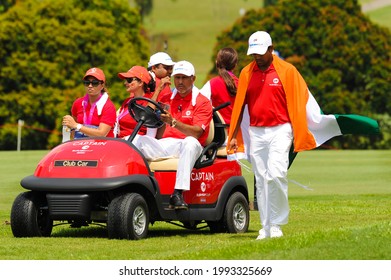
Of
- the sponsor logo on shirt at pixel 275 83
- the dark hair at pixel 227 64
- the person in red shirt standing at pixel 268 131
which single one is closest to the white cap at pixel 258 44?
the person in red shirt standing at pixel 268 131

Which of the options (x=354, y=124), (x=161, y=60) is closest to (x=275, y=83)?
(x=354, y=124)

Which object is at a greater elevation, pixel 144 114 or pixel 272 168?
pixel 144 114

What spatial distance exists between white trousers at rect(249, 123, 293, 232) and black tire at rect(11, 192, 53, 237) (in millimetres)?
2173

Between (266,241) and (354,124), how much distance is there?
7.36 ft

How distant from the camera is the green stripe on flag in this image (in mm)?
11438

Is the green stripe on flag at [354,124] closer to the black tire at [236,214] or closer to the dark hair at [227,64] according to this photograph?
the black tire at [236,214]

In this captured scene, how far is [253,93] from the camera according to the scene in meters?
11.1

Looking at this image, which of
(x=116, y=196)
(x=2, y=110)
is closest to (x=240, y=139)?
(x=116, y=196)

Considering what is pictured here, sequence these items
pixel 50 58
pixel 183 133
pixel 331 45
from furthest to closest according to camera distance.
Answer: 1. pixel 331 45
2. pixel 50 58
3. pixel 183 133

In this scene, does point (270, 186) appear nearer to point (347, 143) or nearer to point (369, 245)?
point (369, 245)

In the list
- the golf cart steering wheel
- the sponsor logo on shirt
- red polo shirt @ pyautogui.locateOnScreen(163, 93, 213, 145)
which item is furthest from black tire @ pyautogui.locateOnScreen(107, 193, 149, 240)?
the sponsor logo on shirt

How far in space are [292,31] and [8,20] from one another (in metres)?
14.9

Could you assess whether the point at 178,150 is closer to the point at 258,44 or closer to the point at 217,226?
the point at 217,226

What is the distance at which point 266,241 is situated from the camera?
9.77 metres
